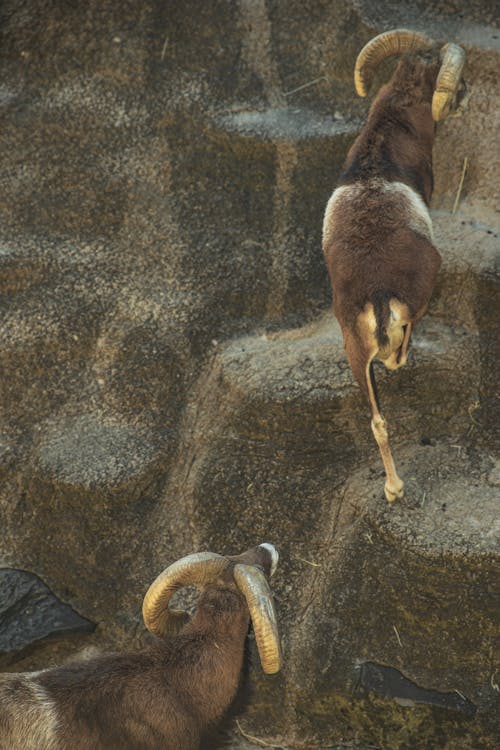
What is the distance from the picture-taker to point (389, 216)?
746 cm

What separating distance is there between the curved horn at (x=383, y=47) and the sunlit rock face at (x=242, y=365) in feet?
4.30

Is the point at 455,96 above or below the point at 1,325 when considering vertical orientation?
above

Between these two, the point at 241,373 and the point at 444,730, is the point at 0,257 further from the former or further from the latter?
the point at 444,730

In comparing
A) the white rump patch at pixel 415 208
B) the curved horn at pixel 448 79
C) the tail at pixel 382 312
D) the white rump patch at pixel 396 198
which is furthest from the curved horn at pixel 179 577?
the curved horn at pixel 448 79

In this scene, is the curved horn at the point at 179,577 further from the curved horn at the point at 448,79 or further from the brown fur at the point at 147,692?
the curved horn at the point at 448,79

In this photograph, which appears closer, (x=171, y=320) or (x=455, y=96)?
(x=455, y=96)

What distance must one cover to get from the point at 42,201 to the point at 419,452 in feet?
14.9

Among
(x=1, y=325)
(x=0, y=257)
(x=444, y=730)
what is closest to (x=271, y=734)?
(x=444, y=730)

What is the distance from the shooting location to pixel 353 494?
26.2 feet

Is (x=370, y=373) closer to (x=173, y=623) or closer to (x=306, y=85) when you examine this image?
(x=173, y=623)

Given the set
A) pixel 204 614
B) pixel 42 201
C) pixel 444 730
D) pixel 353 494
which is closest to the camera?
pixel 204 614

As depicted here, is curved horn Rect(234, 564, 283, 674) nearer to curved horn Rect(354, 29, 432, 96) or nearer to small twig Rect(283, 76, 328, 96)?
curved horn Rect(354, 29, 432, 96)

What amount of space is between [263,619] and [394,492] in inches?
86.9

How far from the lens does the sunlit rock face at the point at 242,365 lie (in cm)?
745
